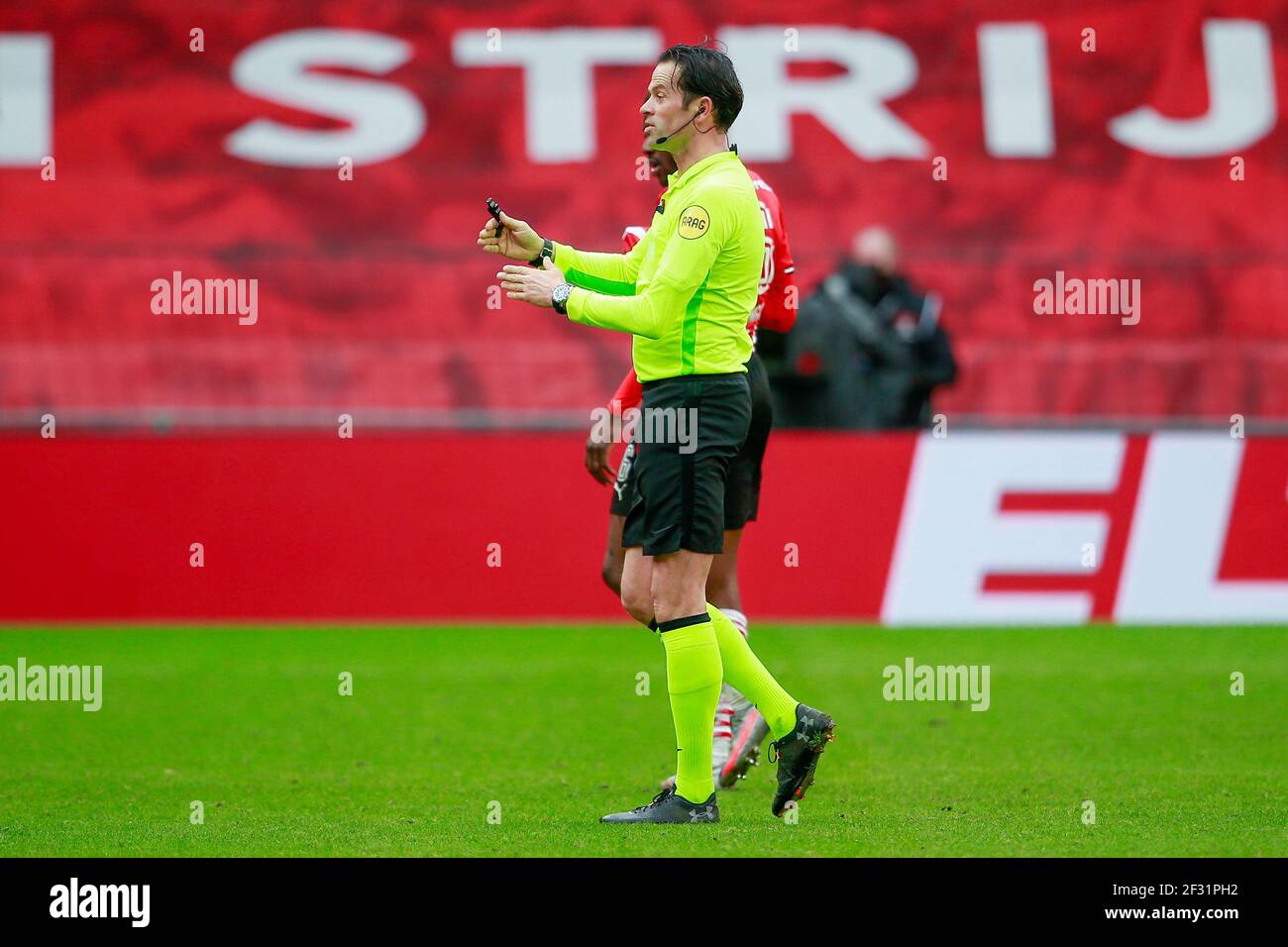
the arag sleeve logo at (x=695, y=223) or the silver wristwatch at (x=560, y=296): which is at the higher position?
the arag sleeve logo at (x=695, y=223)

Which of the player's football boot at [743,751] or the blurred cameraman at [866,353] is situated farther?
the blurred cameraman at [866,353]

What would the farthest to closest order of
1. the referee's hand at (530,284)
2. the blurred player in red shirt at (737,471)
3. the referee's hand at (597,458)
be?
the referee's hand at (597,458)
the blurred player in red shirt at (737,471)
the referee's hand at (530,284)

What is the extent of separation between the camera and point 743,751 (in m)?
6.78

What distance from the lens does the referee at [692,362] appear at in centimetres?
561

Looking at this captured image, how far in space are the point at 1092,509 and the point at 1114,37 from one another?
821 cm

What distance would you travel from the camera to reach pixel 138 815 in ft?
20.0

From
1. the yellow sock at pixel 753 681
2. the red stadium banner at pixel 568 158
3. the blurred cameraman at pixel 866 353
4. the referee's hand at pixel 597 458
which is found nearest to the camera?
the yellow sock at pixel 753 681

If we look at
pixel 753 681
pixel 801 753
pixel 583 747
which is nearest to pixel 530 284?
pixel 753 681

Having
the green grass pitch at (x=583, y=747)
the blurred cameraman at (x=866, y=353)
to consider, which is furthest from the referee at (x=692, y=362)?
the blurred cameraman at (x=866, y=353)

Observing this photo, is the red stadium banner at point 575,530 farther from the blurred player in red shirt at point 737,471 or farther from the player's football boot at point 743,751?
the player's football boot at point 743,751

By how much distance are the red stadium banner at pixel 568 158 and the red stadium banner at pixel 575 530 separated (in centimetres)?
399

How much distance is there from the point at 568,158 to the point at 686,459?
1258cm

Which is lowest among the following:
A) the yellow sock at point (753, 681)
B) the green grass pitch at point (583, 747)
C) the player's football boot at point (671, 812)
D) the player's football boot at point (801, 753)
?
the green grass pitch at point (583, 747)
